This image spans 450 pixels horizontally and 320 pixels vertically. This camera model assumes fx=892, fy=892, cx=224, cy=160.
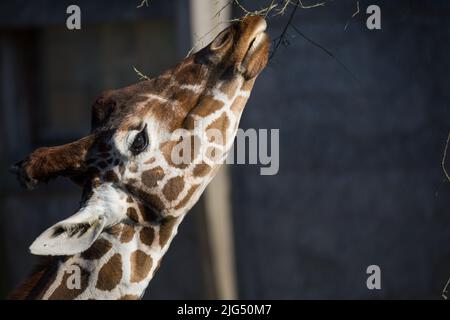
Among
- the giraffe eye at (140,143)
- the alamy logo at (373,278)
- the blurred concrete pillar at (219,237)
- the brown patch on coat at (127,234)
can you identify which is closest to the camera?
the brown patch on coat at (127,234)

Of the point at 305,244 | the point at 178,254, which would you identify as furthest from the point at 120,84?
the point at 305,244

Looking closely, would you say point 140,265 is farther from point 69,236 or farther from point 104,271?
point 69,236

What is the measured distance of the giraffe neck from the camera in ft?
11.6

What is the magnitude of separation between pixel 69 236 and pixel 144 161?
19.6 inches

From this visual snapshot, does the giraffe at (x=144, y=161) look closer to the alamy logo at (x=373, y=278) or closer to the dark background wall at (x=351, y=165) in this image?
the alamy logo at (x=373, y=278)

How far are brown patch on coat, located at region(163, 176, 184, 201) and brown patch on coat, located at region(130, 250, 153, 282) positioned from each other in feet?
0.86

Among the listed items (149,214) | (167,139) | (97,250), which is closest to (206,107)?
(167,139)

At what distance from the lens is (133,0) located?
24.4ft

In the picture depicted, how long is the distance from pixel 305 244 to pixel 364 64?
146 centimetres

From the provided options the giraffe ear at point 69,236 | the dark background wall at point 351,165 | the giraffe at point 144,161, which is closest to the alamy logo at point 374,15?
the dark background wall at point 351,165

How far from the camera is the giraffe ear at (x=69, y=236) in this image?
3.34 m

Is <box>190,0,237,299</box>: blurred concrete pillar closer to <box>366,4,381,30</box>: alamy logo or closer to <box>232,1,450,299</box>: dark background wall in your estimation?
<box>232,1,450,299</box>: dark background wall

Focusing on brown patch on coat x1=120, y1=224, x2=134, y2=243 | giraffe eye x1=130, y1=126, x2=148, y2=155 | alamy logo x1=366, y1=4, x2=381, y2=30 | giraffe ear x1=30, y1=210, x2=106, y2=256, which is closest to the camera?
giraffe ear x1=30, y1=210, x2=106, y2=256

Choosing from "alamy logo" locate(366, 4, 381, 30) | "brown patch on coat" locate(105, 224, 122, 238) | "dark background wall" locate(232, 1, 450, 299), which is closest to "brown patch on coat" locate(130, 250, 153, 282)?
"brown patch on coat" locate(105, 224, 122, 238)
